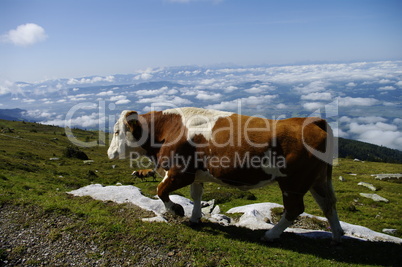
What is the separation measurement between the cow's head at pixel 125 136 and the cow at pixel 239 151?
0.04 metres

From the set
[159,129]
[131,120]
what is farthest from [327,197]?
[131,120]

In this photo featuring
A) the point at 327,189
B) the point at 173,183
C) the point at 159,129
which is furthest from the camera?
the point at 159,129

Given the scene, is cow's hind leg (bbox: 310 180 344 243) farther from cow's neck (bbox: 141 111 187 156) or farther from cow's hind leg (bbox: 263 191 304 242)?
cow's neck (bbox: 141 111 187 156)

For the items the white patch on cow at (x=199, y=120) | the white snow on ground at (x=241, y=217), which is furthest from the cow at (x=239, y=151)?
the white snow on ground at (x=241, y=217)

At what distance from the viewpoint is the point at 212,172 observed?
8.21 m

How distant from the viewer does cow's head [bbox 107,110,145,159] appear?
9.49m

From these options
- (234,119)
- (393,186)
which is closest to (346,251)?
(234,119)

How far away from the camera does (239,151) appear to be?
25.5 ft

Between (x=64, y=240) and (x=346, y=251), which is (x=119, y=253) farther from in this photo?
(x=346, y=251)

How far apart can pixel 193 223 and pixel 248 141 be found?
12.3 ft

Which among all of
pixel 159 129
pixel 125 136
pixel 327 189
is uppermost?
pixel 159 129

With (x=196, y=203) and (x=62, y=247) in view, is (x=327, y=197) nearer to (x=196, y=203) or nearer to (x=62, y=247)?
(x=196, y=203)

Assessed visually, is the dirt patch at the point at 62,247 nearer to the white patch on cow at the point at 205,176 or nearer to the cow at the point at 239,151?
the cow at the point at 239,151

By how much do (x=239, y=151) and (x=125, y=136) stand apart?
4.31m
